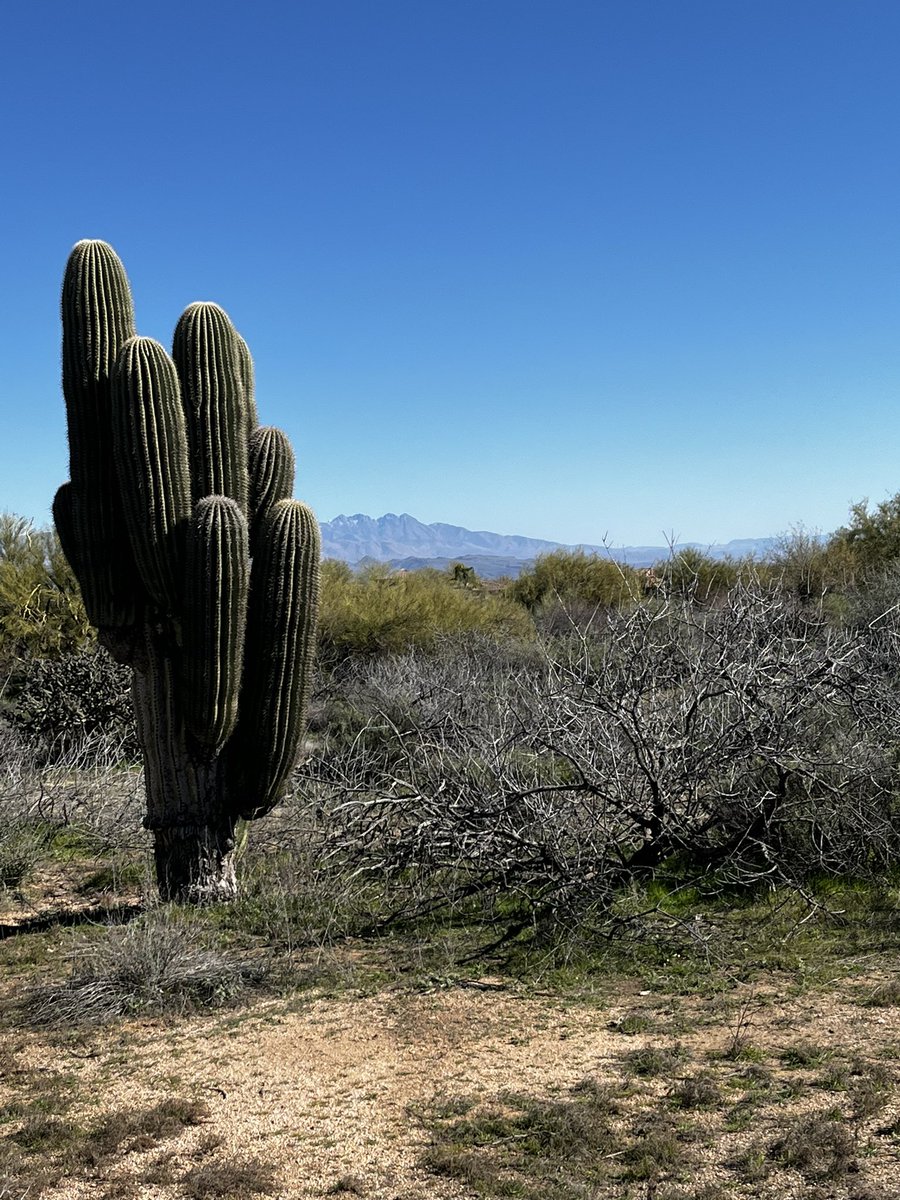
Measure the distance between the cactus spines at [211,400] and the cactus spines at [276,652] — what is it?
442 mm

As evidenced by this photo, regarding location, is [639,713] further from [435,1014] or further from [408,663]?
[408,663]

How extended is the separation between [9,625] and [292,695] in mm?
9741

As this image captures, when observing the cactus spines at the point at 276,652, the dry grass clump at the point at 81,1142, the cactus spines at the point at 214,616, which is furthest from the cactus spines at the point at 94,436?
the dry grass clump at the point at 81,1142

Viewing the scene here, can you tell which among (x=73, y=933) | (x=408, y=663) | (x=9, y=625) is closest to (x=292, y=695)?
(x=73, y=933)

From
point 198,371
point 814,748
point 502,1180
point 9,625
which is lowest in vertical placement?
point 502,1180

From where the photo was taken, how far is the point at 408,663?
49.8 ft

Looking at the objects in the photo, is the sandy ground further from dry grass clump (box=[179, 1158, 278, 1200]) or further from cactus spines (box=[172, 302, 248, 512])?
cactus spines (box=[172, 302, 248, 512])

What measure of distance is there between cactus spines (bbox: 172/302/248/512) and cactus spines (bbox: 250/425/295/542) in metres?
0.26

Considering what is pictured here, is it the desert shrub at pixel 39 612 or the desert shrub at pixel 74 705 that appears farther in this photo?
the desert shrub at pixel 39 612

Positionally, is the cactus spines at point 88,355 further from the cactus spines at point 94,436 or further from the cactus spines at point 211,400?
the cactus spines at point 211,400

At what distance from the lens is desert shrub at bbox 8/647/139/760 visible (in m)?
12.5

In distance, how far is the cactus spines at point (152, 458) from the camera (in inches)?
283

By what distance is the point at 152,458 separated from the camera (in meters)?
7.25

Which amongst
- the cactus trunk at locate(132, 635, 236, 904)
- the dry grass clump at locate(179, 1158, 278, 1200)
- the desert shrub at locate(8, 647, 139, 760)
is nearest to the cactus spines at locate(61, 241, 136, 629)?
the cactus trunk at locate(132, 635, 236, 904)
